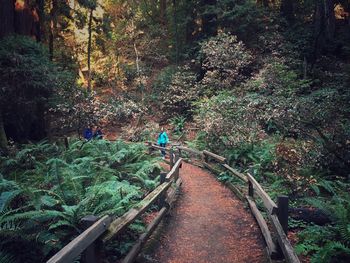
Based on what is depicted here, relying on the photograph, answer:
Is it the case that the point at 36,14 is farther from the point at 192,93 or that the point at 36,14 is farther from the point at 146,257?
the point at 146,257

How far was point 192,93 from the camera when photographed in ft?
78.4

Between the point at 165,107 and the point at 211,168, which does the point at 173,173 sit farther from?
the point at 165,107

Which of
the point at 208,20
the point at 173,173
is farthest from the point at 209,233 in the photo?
the point at 208,20

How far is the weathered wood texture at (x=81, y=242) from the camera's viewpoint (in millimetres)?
3194

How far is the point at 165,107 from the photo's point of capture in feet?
86.7

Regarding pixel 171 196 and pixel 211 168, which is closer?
pixel 171 196

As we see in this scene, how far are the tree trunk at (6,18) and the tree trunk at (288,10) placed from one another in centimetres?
1994

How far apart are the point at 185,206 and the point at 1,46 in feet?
32.4

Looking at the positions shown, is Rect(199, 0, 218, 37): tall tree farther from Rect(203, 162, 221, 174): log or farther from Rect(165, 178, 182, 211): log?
Rect(165, 178, 182, 211): log

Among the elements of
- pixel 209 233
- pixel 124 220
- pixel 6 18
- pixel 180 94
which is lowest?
pixel 209 233

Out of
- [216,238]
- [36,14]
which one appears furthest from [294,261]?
[36,14]

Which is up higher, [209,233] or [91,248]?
[91,248]

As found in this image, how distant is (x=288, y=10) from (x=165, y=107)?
41.4 feet

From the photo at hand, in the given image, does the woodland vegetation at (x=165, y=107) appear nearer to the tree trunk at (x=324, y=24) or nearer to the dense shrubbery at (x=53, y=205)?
the dense shrubbery at (x=53, y=205)
